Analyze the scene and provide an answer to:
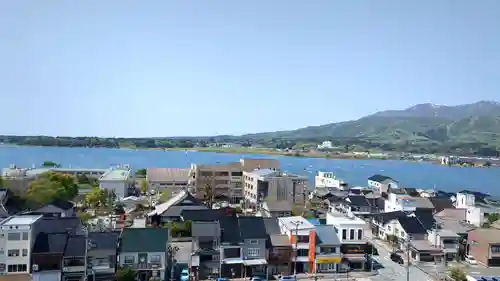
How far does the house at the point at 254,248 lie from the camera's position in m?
12.5

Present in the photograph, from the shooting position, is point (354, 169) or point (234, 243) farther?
point (354, 169)

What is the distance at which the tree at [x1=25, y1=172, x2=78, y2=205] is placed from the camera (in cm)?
2073

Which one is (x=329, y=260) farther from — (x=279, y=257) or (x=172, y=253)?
(x=172, y=253)

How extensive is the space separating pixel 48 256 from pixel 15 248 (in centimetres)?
92

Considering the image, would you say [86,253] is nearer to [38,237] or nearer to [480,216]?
[38,237]

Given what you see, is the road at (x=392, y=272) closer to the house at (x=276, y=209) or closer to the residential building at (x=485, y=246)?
the residential building at (x=485, y=246)

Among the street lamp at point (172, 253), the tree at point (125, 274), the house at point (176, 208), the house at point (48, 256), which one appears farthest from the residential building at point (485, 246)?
the house at point (48, 256)

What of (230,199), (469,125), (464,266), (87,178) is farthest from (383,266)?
(469,125)

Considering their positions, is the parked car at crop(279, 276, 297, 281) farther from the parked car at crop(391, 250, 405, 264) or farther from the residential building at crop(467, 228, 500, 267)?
the residential building at crop(467, 228, 500, 267)

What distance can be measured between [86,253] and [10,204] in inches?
416

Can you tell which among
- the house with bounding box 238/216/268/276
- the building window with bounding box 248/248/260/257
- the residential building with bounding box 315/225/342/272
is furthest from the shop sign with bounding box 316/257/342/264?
the building window with bounding box 248/248/260/257

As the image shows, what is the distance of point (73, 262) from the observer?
11188 mm

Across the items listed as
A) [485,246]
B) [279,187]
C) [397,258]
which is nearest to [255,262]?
[397,258]

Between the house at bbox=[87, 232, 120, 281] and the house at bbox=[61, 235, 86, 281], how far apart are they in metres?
0.21
